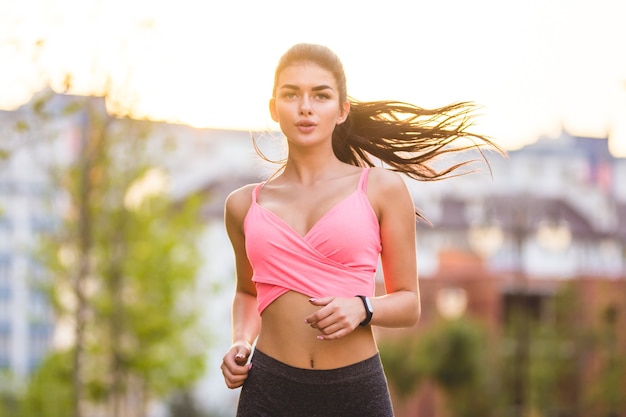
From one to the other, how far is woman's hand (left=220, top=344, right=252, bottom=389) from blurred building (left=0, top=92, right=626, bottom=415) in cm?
3879

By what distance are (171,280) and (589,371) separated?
28.0m

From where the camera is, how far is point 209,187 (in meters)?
79.3

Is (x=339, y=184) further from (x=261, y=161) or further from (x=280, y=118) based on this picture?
(x=261, y=161)

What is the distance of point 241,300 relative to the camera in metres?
3.99

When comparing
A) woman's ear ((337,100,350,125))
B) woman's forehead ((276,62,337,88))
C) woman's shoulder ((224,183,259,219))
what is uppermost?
woman's forehead ((276,62,337,88))

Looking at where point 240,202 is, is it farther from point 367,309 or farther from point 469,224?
point 469,224

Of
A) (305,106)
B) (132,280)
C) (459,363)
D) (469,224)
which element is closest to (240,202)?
(305,106)

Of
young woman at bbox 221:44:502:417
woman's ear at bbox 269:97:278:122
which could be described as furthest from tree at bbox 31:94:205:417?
young woman at bbox 221:44:502:417

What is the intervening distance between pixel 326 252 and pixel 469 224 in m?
82.4

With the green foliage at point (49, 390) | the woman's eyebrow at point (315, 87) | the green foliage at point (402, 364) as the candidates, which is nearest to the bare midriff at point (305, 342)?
the woman's eyebrow at point (315, 87)

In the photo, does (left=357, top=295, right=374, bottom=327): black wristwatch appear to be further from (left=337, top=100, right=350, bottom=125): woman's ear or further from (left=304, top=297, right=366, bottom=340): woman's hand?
(left=337, top=100, right=350, bottom=125): woman's ear

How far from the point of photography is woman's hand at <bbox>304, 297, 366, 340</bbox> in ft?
10.3

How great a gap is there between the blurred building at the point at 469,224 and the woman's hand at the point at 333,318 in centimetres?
3926

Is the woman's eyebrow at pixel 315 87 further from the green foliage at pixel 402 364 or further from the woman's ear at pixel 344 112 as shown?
the green foliage at pixel 402 364
